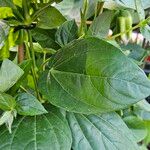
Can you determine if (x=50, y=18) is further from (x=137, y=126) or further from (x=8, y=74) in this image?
(x=137, y=126)

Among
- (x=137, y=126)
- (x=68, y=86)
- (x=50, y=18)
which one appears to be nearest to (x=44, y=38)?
(x=50, y=18)

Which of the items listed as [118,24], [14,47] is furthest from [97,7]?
[14,47]

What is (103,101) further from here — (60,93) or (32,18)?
(32,18)

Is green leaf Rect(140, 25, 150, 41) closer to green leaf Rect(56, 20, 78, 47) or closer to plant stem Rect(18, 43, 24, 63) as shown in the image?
green leaf Rect(56, 20, 78, 47)

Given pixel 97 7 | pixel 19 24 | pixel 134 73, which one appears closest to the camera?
pixel 134 73

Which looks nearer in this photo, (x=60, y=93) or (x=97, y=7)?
(x=60, y=93)

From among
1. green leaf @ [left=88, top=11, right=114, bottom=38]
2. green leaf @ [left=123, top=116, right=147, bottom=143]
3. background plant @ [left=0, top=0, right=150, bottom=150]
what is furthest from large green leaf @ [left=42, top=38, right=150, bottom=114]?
green leaf @ [left=123, top=116, right=147, bottom=143]
